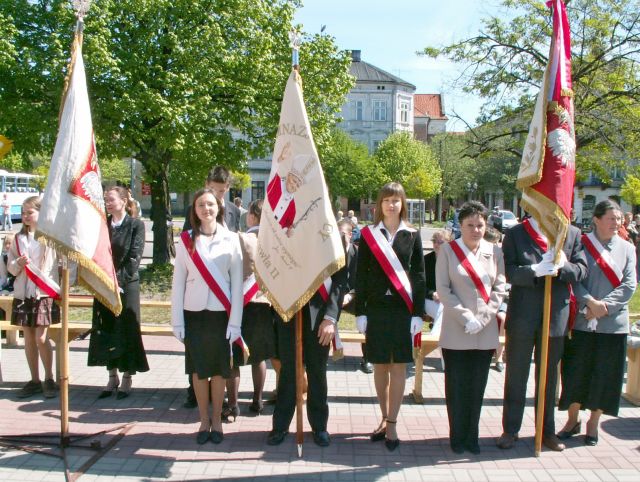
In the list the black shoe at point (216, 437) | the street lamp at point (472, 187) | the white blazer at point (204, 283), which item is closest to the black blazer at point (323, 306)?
the white blazer at point (204, 283)

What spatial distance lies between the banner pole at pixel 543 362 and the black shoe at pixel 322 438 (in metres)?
1.66

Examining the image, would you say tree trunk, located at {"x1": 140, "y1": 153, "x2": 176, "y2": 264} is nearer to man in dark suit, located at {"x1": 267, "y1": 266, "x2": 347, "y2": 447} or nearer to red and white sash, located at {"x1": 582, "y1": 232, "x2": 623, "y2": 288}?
man in dark suit, located at {"x1": 267, "y1": 266, "x2": 347, "y2": 447}

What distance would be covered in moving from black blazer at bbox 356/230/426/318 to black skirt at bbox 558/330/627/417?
1.45 m

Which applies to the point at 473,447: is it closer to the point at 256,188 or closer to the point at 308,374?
the point at 308,374

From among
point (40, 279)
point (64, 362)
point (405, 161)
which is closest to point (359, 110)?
point (405, 161)

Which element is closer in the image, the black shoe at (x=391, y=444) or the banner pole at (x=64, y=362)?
the banner pole at (x=64, y=362)

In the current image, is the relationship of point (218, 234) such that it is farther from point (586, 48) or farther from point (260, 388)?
point (586, 48)

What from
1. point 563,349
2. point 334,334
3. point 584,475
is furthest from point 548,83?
point 584,475

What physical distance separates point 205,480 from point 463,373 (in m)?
2.11

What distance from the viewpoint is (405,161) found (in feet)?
146

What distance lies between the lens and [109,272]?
482 cm

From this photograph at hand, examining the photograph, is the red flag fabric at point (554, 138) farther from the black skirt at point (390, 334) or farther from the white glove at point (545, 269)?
the black skirt at point (390, 334)

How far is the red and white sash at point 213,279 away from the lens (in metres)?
4.73

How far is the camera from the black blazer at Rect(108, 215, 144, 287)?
5853 mm
